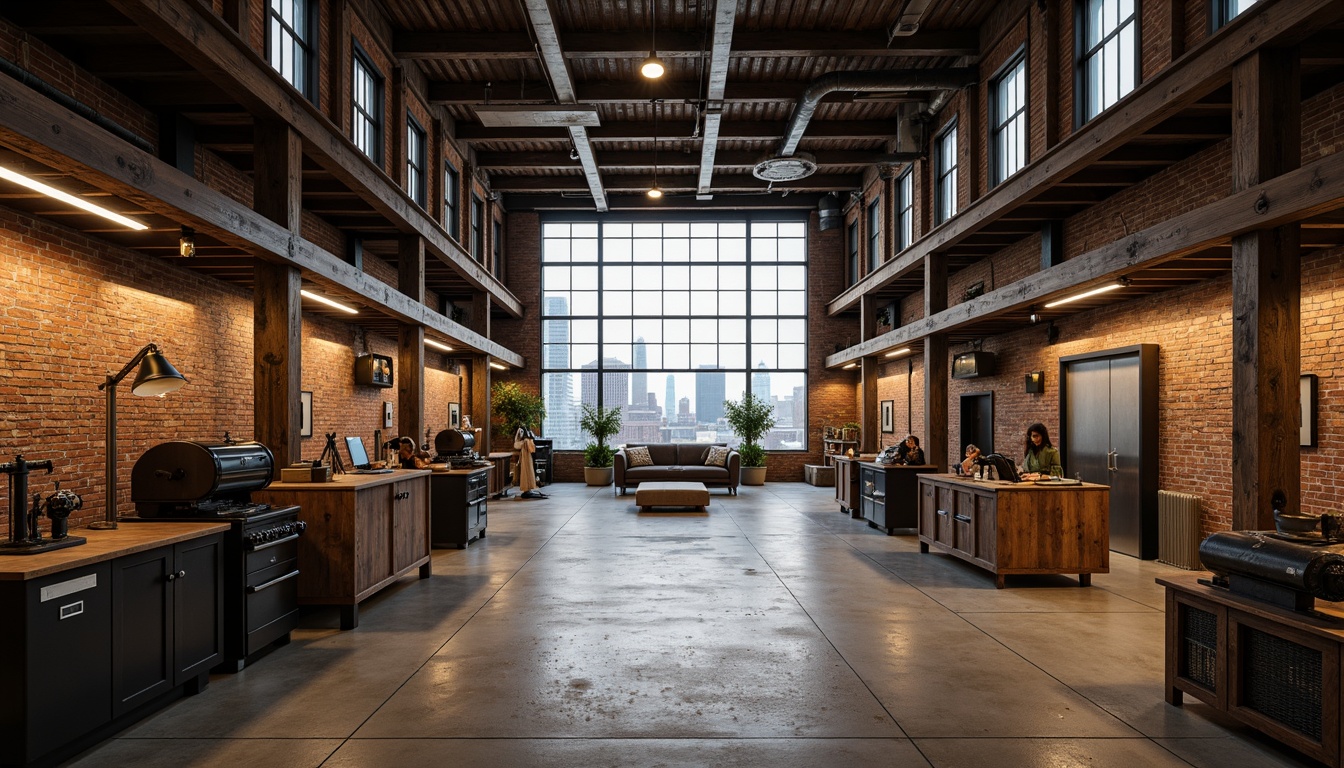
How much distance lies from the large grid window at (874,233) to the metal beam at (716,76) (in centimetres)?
377

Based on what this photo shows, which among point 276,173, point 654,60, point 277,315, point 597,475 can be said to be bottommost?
point 597,475

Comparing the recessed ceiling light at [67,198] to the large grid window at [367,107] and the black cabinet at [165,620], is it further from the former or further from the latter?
the large grid window at [367,107]

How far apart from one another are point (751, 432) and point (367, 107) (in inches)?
448

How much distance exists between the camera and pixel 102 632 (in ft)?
11.7

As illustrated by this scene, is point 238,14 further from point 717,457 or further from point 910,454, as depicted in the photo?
point 717,457

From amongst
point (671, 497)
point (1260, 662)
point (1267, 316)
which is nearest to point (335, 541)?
point (1260, 662)

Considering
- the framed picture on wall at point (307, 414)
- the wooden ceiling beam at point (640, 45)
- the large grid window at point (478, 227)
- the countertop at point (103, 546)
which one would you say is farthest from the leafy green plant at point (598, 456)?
the countertop at point (103, 546)

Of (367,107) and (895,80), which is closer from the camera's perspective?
(367,107)

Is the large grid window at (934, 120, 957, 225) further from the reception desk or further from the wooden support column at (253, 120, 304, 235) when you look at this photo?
the wooden support column at (253, 120, 304, 235)

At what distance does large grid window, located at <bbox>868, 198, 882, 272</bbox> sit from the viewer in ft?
52.4

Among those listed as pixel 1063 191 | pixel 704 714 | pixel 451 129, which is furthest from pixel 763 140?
pixel 704 714

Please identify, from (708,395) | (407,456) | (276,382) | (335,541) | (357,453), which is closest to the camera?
(335,541)

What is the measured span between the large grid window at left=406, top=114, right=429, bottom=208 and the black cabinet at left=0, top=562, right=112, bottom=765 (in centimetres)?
905

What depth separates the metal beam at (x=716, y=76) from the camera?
888cm
